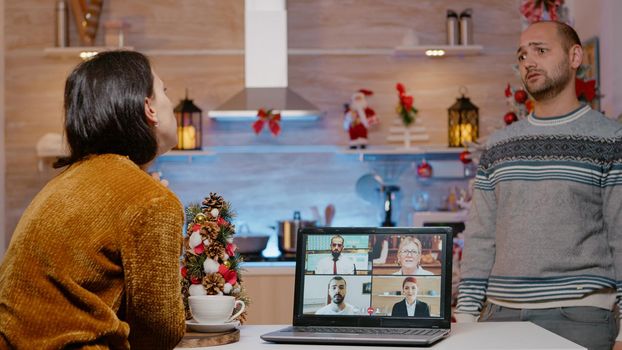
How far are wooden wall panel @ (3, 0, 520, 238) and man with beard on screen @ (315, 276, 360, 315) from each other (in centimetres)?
363

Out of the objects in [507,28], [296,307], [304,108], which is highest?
[507,28]

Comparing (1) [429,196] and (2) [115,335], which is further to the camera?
(1) [429,196]

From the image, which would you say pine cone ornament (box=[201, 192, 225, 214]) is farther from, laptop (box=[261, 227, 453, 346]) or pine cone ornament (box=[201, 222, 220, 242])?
laptop (box=[261, 227, 453, 346])

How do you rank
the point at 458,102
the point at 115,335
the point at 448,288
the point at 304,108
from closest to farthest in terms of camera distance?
the point at 115,335
the point at 448,288
the point at 304,108
the point at 458,102

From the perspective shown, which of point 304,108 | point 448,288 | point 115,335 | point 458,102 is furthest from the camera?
point 458,102

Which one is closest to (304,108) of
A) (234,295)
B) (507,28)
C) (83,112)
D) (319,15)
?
(319,15)

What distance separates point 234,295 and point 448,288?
46 cm

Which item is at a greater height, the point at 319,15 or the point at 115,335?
the point at 319,15

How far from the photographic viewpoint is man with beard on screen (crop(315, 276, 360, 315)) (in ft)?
6.58

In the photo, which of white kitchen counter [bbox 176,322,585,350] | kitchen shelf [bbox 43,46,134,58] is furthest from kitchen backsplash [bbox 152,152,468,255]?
white kitchen counter [bbox 176,322,585,350]

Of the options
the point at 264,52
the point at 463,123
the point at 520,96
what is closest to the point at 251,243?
the point at 264,52

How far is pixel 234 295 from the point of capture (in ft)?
6.64

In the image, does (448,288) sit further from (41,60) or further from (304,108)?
(41,60)

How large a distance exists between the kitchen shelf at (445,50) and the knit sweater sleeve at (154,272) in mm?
3996
